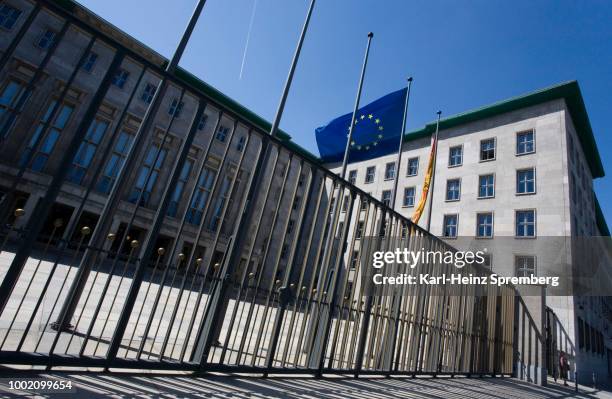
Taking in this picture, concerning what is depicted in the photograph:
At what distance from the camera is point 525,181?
21.8m

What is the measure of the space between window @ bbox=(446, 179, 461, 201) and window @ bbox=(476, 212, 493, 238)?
2361 mm

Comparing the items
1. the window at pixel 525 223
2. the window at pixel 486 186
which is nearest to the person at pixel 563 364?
the window at pixel 525 223

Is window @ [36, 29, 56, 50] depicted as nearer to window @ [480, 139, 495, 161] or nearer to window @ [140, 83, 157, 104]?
window @ [140, 83, 157, 104]

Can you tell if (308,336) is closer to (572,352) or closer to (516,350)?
(516,350)

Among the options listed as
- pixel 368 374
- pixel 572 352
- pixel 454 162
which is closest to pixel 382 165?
pixel 454 162

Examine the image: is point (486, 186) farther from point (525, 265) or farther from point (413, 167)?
point (413, 167)

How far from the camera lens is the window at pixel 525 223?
20438 millimetres

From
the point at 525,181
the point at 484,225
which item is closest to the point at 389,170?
the point at 484,225

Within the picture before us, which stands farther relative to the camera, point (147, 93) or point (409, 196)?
point (409, 196)

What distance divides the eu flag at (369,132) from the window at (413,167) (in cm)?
1983

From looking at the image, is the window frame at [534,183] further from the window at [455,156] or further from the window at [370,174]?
the window at [370,174]

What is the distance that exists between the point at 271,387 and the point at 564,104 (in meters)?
26.5

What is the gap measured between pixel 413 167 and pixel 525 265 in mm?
12166

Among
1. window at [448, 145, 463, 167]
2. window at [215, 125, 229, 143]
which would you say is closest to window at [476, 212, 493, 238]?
window at [448, 145, 463, 167]
